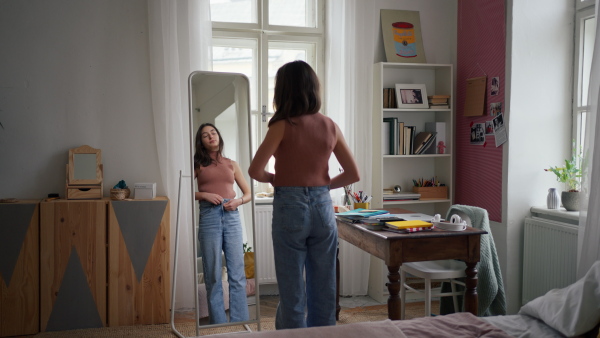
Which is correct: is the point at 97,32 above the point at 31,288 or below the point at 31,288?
above

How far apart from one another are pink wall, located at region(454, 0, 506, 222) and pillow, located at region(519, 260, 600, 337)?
68.5 inches

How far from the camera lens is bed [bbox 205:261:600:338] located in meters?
1.86

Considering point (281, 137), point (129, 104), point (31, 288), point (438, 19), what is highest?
point (438, 19)

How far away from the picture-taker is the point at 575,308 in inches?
76.4

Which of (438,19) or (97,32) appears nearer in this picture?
(97,32)

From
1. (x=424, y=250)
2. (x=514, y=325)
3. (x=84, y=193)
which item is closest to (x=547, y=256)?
(x=424, y=250)

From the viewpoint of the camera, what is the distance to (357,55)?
4098 mm

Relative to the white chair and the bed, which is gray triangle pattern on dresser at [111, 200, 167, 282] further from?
the bed

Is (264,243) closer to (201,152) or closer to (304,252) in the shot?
(201,152)

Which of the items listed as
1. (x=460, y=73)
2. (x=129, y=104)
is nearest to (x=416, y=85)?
Result: (x=460, y=73)

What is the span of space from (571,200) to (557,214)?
0.40ft

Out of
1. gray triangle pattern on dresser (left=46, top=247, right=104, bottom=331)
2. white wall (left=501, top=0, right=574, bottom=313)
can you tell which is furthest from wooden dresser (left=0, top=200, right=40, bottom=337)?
white wall (left=501, top=0, right=574, bottom=313)

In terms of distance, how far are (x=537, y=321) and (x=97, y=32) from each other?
3184 mm

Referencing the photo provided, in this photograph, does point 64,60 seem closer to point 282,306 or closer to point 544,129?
point 282,306
